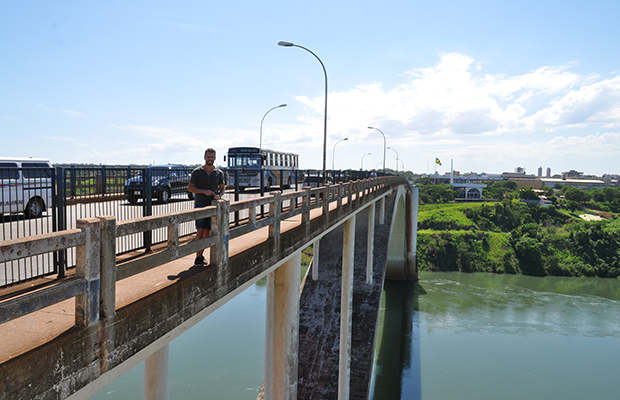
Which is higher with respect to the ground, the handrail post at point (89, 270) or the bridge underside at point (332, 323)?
the handrail post at point (89, 270)

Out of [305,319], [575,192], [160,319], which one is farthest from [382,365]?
[575,192]

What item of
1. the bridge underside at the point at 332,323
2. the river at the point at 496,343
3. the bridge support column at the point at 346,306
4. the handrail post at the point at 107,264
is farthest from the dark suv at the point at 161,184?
the river at the point at 496,343

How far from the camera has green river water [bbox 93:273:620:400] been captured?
21.6m

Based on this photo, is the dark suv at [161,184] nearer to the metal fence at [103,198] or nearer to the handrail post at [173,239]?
the metal fence at [103,198]

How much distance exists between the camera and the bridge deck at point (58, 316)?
3.13 meters

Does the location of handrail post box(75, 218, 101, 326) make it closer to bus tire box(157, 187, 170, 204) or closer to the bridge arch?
bus tire box(157, 187, 170, 204)

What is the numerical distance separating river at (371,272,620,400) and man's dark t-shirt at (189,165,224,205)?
19564 millimetres

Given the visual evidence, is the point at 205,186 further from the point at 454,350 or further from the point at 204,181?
the point at 454,350

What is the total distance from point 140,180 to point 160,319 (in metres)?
3.07

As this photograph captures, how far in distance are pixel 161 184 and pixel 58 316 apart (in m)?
3.94

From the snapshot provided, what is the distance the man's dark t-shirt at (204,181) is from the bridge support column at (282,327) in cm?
381

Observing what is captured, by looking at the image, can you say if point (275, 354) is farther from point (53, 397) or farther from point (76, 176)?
point (53, 397)

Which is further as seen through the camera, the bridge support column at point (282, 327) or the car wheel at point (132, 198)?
the bridge support column at point (282, 327)

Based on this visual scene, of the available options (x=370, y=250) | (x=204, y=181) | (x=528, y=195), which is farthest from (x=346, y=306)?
(x=528, y=195)
